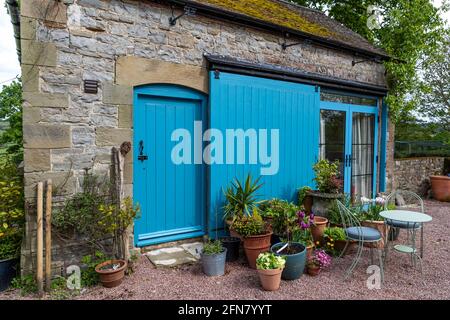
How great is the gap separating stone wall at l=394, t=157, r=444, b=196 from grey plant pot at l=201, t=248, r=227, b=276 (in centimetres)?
661

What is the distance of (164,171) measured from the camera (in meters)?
4.28

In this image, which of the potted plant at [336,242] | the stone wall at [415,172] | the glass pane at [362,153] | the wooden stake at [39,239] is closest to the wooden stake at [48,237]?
the wooden stake at [39,239]

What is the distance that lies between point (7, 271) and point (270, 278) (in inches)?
112

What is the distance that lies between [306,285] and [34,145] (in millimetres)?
3413

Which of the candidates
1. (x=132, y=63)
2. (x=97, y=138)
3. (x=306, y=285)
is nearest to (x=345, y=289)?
(x=306, y=285)

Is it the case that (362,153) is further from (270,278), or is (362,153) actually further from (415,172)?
(270,278)

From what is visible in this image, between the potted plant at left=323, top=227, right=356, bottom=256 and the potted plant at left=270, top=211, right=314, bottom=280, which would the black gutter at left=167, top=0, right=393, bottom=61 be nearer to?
the potted plant at left=270, top=211, right=314, bottom=280

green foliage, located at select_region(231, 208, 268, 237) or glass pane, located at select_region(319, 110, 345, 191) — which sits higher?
glass pane, located at select_region(319, 110, 345, 191)

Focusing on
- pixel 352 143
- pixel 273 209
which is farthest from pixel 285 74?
pixel 352 143

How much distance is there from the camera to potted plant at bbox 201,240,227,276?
3.55m

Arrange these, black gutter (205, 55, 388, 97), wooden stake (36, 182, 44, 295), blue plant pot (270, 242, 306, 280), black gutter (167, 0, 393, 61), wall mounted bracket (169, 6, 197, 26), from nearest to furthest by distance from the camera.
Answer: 1. wooden stake (36, 182, 44, 295)
2. blue plant pot (270, 242, 306, 280)
3. wall mounted bracket (169, 6, 197, 26)
4. black gutter (167, 0, 393, 61)
5. black gutter (205, 55, 388, 97)

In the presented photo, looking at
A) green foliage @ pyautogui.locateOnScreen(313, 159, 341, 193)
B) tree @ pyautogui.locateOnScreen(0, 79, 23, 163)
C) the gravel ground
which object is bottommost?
the gravel ground

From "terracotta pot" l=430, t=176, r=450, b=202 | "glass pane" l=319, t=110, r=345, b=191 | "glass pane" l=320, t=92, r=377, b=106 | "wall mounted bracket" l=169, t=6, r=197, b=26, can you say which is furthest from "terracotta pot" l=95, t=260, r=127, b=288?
"terracotta pot" l=430, t=176, r=450, b=202
